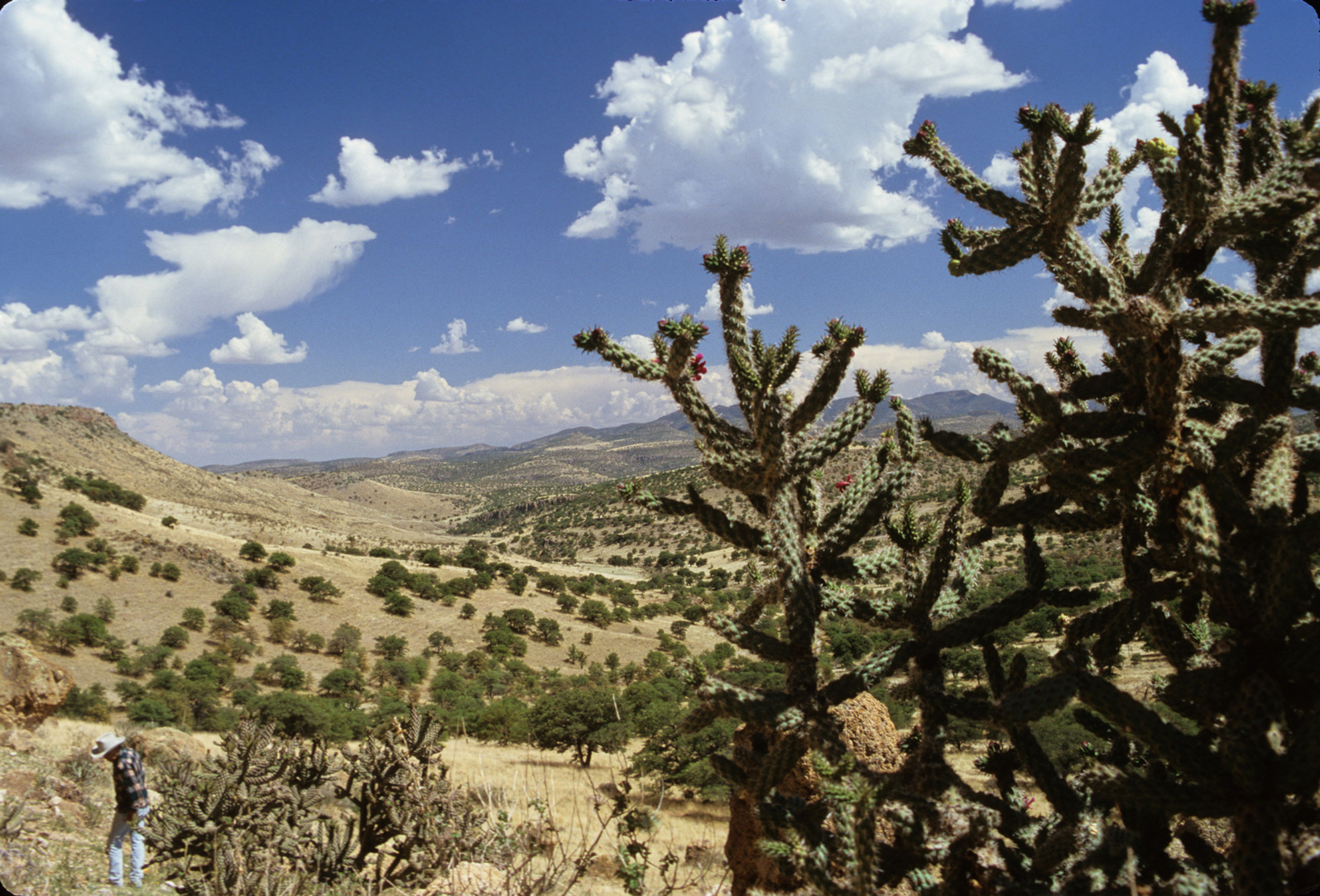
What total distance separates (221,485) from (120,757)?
330 feet

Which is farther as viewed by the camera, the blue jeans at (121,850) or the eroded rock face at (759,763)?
the blue jeans at (121,850)

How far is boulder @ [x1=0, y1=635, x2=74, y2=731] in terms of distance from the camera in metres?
14.5

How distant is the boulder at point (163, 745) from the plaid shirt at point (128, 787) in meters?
7.52

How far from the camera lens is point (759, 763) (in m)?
4.14

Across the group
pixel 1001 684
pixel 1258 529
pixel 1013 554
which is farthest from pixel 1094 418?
pixel 1013 554

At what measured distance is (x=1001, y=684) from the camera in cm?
451

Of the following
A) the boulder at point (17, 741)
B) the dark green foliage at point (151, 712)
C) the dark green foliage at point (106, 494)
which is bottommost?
the dark green foliage at point (151, 712)

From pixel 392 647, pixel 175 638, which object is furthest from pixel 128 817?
pixel 175 638

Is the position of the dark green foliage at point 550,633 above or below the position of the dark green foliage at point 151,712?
below

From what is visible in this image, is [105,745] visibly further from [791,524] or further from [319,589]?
[319,589]

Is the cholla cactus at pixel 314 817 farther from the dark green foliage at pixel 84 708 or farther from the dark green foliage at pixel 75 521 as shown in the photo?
the dark green foliage at pixel 75 521

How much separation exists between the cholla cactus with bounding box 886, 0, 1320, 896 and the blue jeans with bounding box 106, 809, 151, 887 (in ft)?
28.9

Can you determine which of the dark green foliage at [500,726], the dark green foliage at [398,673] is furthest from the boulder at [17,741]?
the dark green foliage at [398,673]

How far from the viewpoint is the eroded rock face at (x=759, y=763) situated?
4477 millimetres
